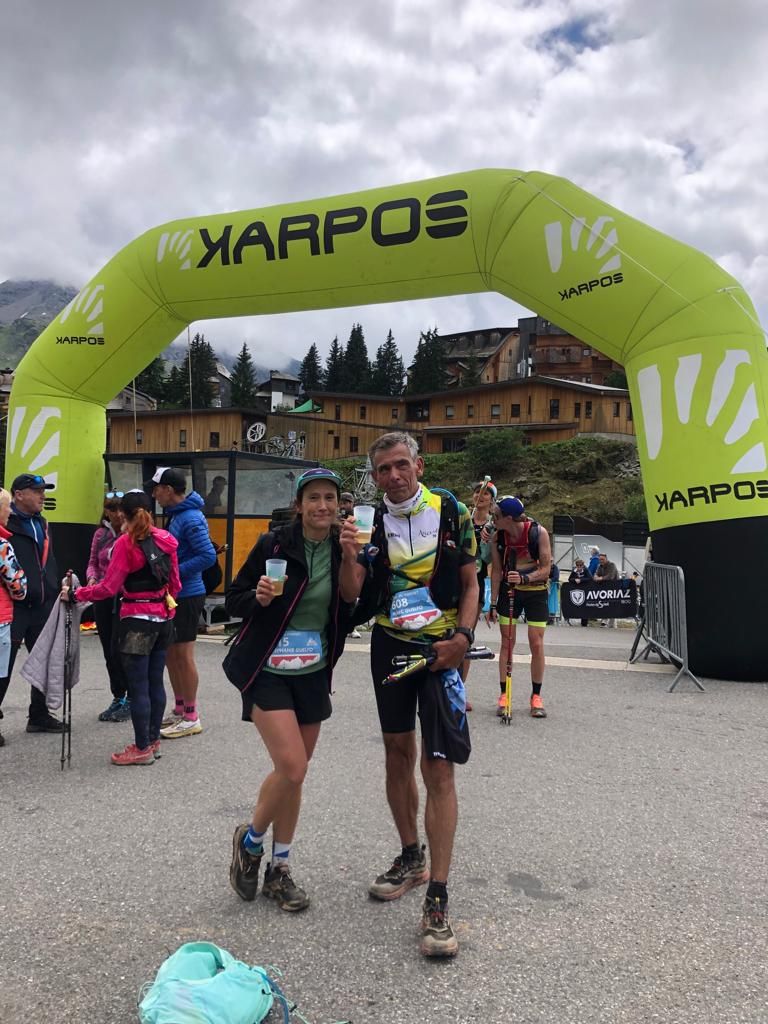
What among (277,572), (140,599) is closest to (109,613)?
(140,599)

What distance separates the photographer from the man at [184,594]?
521 centimetres

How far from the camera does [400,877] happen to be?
292 centimetres

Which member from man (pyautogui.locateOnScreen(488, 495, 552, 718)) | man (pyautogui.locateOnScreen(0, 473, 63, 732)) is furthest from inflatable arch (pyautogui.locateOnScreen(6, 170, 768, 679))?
man (pyautogui.locateOnScreen(0, 473, 63, 732))

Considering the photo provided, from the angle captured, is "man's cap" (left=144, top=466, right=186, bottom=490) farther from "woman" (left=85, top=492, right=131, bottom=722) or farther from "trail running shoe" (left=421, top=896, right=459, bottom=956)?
"trail running shoe" (left=421, top=896, right=459, bottom=956)

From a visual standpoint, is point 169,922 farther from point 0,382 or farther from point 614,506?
point 0,382

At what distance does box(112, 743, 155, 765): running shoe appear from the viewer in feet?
14.8

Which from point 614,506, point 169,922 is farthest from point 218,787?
point 614,506

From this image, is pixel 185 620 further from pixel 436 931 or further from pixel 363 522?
pixel 436 931

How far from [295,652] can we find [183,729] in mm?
2813

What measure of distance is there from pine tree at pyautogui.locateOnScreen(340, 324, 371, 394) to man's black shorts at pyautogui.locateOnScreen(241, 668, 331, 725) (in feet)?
289

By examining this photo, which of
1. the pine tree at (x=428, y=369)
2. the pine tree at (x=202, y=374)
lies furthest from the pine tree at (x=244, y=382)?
the pine tree at (x=428, y=369)

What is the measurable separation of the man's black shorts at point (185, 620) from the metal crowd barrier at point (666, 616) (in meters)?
4.57

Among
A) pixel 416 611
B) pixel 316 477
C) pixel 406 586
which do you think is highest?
pixel 316 477

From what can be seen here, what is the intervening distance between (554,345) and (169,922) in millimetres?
70661
